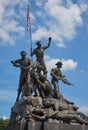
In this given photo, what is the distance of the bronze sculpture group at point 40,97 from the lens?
1744cm

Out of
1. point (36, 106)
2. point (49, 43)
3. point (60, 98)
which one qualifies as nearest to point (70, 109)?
point (60, 98)

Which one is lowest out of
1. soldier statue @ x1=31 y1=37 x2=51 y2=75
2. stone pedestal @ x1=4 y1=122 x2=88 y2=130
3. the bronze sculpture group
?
stone pedestal @ x1=4 y1=122 x2=88 y2=130

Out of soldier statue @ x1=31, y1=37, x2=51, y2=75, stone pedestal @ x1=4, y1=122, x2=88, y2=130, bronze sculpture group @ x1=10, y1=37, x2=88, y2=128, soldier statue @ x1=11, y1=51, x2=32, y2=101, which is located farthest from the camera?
soldier statue @ x1=31, y1=37, x2=51, y2=75

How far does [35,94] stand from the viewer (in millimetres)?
19125

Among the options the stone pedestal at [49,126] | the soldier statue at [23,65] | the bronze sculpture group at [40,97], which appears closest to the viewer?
the stone pedestal at [49,126]

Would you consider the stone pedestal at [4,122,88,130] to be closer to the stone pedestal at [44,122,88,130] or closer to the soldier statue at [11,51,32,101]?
the stone pedestal at [44,122,88,130]

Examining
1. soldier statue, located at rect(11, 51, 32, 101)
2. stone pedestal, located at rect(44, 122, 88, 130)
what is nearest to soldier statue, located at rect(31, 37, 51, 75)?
soldier statue, located at rect(11, 51, 32, 101)

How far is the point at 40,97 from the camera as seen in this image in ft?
61.8

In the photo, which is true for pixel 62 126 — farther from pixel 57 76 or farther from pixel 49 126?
pixel 57 76

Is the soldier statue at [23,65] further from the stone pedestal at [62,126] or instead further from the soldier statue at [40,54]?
the stone pedestal at [62,126]

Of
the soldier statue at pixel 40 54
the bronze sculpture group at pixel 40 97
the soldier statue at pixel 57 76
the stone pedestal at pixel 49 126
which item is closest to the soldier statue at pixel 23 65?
the bronze sculpture group at pixel 40 97

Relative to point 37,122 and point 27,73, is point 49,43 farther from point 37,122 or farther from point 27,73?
point 37,122

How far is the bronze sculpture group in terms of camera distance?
17.4 metres

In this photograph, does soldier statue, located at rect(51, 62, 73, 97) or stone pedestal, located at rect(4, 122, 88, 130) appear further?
soldier statue, located at rect(51, 62, 73, 97)
